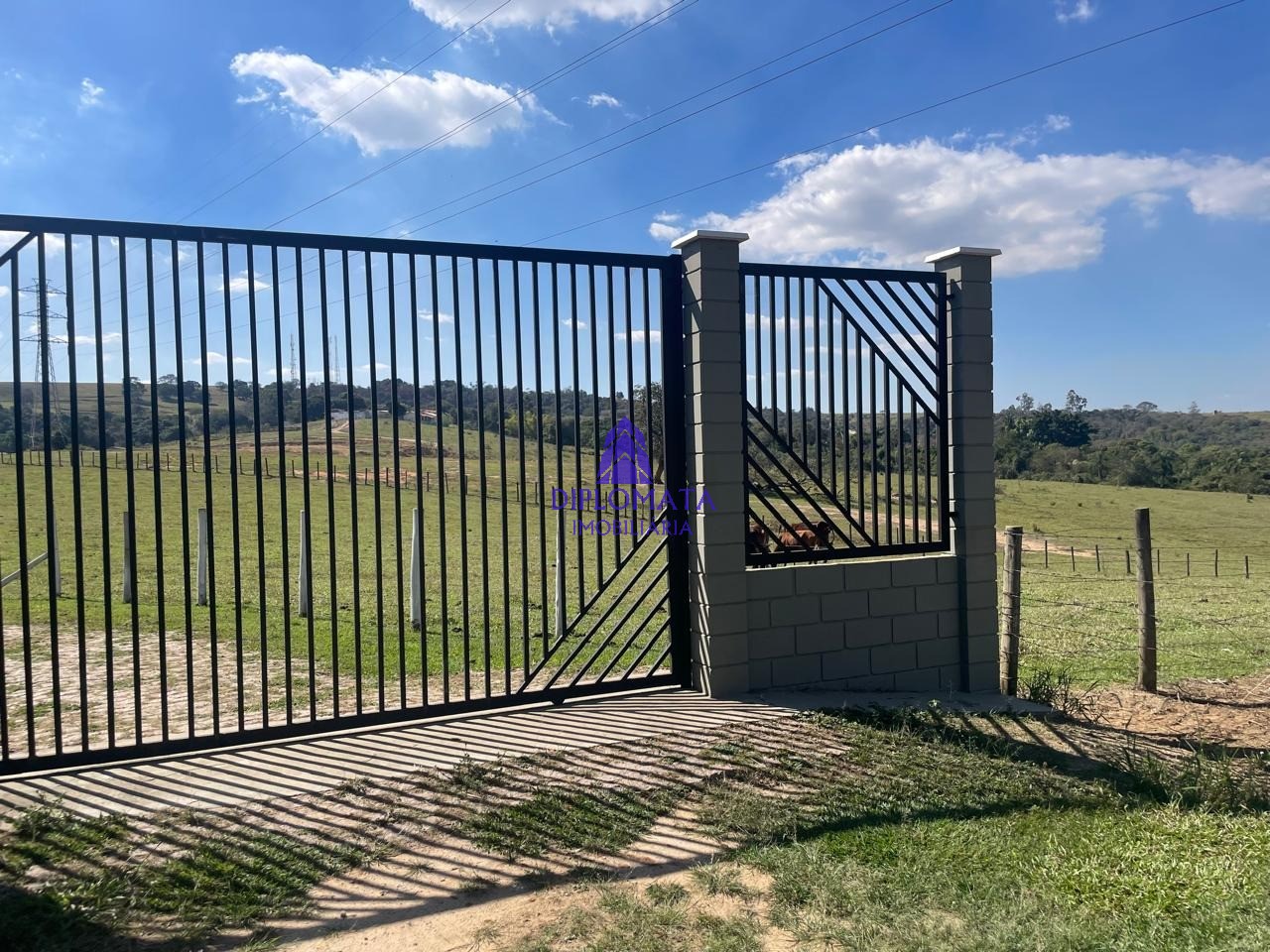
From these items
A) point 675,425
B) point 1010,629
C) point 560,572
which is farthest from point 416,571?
point 1010,629

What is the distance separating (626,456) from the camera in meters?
5.52

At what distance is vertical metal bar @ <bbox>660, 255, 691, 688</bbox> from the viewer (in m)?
5.25

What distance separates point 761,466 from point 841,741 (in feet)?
6.13

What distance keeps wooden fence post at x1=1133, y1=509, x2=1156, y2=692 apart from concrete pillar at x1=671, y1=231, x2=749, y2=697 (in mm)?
3203

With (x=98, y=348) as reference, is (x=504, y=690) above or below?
below

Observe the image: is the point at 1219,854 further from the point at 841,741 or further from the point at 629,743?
the point at 629,743

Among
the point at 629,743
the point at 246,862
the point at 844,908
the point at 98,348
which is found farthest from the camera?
the point at 629,743

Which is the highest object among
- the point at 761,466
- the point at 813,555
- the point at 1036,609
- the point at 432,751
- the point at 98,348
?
the point at 98,348

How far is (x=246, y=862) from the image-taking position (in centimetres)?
303

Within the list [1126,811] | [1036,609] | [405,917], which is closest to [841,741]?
[1126,811]

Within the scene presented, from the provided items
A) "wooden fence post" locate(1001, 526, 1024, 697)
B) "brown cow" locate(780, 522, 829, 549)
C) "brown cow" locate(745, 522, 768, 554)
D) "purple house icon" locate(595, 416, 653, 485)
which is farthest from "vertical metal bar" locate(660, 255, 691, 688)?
"wooden fence post" locate(1001, 526, 1024, 697)

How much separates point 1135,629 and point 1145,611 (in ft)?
17.0

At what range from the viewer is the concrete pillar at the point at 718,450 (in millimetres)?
5070

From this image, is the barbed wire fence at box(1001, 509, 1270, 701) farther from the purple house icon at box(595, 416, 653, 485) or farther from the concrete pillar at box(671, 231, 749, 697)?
the purple house icon at box(595, 416, 653, 485)
